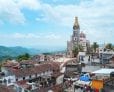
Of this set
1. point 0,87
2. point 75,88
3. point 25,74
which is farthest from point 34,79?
point 75,88

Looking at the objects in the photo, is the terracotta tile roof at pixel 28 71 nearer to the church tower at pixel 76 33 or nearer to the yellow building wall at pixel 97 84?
the yellow building wall at pixel 97 84

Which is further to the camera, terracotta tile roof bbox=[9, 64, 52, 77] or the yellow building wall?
terracotta tile roof bbox=[9, 64, 52, 77]

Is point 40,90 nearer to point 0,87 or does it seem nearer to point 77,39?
point 0,87

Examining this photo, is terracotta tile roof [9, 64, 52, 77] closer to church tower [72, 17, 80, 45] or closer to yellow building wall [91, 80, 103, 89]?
yellow building wall [91, 80, 103, 89]

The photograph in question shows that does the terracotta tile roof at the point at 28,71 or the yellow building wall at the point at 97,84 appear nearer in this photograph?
the yellow building wall at the point at 97,84

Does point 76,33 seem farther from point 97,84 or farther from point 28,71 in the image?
point 97,84

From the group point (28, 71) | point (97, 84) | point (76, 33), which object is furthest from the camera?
point (76, 33)

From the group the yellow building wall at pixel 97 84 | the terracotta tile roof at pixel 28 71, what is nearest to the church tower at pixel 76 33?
the terracotta tile roof at pixel 28 71

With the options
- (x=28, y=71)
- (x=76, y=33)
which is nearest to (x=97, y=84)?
(x=28, y=71)

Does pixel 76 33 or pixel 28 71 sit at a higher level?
pixel 76 33

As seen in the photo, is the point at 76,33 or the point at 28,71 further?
the point at 76,33

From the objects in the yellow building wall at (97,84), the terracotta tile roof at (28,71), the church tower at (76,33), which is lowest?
the yellow building wall at (97,84)

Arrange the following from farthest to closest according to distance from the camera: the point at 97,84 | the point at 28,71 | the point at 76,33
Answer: the point at 76,33 → the point at 28,71 → the point at 97,84

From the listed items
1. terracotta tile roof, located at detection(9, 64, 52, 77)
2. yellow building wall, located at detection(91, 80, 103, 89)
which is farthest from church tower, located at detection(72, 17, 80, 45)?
yellow building wall, located at detection(91, 80, 103, 89)
